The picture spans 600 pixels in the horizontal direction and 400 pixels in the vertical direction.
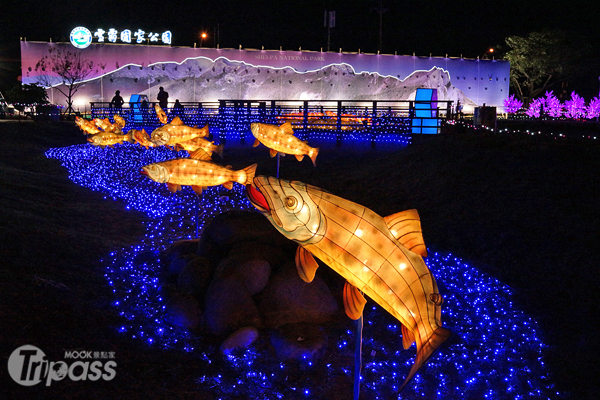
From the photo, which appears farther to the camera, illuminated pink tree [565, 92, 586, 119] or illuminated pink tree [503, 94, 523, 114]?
illuminated pink tree [503, 94, 523, 114]

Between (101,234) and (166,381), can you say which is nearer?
(166,381)

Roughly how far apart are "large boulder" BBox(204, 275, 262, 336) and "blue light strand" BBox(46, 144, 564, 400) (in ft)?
0.67

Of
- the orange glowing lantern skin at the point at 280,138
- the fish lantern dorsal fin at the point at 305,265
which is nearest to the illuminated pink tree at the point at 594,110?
the orange glowing lantern skin at the point at 280,138

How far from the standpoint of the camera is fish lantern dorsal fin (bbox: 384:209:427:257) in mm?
3195

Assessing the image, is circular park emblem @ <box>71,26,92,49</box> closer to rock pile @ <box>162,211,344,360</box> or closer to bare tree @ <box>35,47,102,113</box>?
bare tree @ <box>35,47,102,113</box>

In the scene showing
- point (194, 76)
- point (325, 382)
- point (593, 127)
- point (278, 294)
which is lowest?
point (325, 382)

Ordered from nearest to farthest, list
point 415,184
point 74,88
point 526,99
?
point 415,184, point 74,88, point 526,99

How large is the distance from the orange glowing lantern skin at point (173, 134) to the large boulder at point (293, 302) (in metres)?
6.37

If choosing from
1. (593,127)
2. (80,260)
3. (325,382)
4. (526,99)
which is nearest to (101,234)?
(80,260)

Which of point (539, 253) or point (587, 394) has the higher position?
point (539, 253)

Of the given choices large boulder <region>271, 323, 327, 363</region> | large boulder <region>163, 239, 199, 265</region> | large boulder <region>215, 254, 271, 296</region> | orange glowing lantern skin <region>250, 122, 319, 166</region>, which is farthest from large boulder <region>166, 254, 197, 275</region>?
orange glowing lantern skin <region>250, 122, 319, 166</region>

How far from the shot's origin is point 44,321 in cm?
500

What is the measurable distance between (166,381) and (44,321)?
1453 mm

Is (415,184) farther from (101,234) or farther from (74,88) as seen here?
(74,88)
